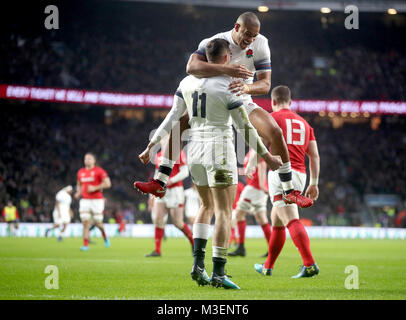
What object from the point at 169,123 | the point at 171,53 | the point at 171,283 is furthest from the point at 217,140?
the point at 171,53

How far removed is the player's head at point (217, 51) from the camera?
19.1 ft

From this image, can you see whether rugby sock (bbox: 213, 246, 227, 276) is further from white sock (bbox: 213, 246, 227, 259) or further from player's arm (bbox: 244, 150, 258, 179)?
player's arm (bbox: 244, 150, 258, 179)

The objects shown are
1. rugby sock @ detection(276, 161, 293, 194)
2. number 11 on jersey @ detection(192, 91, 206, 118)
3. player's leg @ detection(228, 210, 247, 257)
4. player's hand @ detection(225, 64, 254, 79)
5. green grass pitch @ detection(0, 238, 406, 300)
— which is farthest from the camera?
player's leg @ detection(228, 210, 247, 257)

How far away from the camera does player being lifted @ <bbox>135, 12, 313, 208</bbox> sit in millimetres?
5840

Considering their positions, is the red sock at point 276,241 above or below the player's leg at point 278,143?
below

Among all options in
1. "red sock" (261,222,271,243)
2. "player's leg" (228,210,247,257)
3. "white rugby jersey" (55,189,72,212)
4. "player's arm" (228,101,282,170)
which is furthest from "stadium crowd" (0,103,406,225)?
"player's arm" (228,101,282,170)

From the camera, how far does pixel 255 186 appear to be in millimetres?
11914

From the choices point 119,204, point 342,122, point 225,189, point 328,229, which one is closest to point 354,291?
point 225,189

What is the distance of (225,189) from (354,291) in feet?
5.37

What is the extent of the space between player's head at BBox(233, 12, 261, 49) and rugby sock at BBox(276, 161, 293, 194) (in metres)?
1.39

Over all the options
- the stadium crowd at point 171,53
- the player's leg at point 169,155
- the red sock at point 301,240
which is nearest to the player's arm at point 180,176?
the red sock at point 301,240

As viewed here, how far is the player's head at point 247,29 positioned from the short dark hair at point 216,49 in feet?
1.40

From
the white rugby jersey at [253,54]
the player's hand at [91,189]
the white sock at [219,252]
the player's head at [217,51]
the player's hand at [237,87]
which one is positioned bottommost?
the white sock at [219,252]

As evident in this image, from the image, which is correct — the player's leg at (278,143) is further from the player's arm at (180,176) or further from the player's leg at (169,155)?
the player's arm at (180,176)
